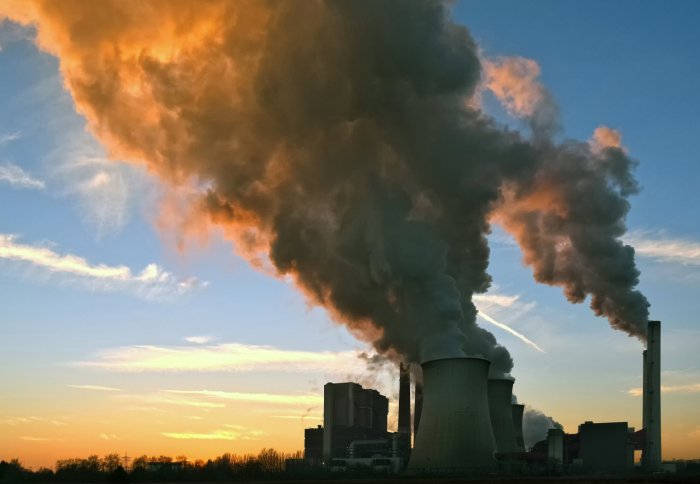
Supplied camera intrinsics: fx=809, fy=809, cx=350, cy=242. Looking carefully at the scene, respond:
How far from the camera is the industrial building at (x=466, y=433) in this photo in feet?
218

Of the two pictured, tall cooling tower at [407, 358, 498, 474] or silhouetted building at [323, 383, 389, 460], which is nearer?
tall cooling tower at [407, 358, 498, 474]

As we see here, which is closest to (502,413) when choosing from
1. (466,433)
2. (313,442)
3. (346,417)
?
(466,433)

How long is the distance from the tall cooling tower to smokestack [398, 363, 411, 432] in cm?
3266

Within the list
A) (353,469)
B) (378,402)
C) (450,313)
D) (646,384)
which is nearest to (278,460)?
(353,469)

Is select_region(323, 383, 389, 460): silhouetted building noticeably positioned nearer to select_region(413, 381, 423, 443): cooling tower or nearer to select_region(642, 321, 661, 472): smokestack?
select_region(413, 381, 423, 443): cooling tower

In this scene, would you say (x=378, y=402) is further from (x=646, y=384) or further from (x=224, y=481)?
(x=224, y=481)

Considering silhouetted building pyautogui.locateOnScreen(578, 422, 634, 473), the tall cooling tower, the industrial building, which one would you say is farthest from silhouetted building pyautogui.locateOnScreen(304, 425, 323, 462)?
the tall cooling tower

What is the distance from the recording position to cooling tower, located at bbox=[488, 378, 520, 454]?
82062 millimetres

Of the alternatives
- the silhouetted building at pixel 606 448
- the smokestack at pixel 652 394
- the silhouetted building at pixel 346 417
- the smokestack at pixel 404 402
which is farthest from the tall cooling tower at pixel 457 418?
the silhouetted building at pixel 346 417

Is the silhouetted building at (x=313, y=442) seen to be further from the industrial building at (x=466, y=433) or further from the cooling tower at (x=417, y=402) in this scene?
the cooling tower at (x=417, y=402)

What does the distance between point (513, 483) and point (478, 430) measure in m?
7.84

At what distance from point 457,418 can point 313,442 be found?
62.0 meters

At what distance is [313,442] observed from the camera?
124562 mm

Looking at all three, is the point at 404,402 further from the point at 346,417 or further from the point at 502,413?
the point at 502,413
